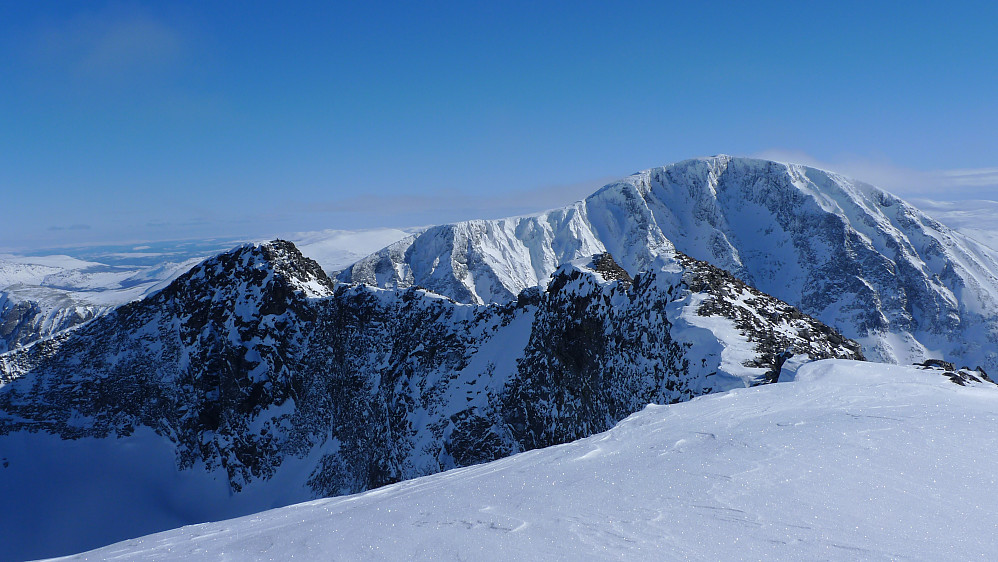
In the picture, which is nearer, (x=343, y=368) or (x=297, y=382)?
(x=343, y=368)

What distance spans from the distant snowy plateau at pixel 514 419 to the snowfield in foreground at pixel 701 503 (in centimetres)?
6

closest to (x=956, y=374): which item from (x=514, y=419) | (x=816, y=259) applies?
(x=514, y=419)

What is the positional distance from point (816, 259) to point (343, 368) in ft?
519

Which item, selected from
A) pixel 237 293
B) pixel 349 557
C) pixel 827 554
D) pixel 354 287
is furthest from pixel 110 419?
pixel 827 554

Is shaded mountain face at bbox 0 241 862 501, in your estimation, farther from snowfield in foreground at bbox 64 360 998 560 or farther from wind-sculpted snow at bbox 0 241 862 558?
snowfield in foreground at bbox 64 360 998 560

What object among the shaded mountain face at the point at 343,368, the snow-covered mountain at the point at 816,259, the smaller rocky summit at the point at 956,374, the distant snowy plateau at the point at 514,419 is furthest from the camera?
the snow-covered mountain at the point at 816,259

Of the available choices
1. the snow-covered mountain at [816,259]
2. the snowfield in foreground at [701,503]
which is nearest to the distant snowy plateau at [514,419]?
the snowfield in foreground at [701,503]

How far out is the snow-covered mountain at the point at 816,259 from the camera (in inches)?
5497

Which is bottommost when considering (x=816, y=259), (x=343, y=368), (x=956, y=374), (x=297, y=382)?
(x=297, y=382)

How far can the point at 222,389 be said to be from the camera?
61969 millimetres

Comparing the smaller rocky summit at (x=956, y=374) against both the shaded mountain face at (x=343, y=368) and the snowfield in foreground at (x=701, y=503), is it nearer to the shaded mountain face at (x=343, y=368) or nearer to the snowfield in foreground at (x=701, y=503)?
the snowfield in foreground at (x=701, y=503)

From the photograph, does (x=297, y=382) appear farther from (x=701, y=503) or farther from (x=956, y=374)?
(x=701, y=503)

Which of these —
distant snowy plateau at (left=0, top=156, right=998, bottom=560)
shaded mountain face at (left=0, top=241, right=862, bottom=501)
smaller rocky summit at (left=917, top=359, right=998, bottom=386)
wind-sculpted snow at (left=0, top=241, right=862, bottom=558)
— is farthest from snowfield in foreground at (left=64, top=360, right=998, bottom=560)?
wind-sculpted snow at (left=0, top=241, right=862, bottom=558)

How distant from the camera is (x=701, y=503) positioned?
27.6ft
